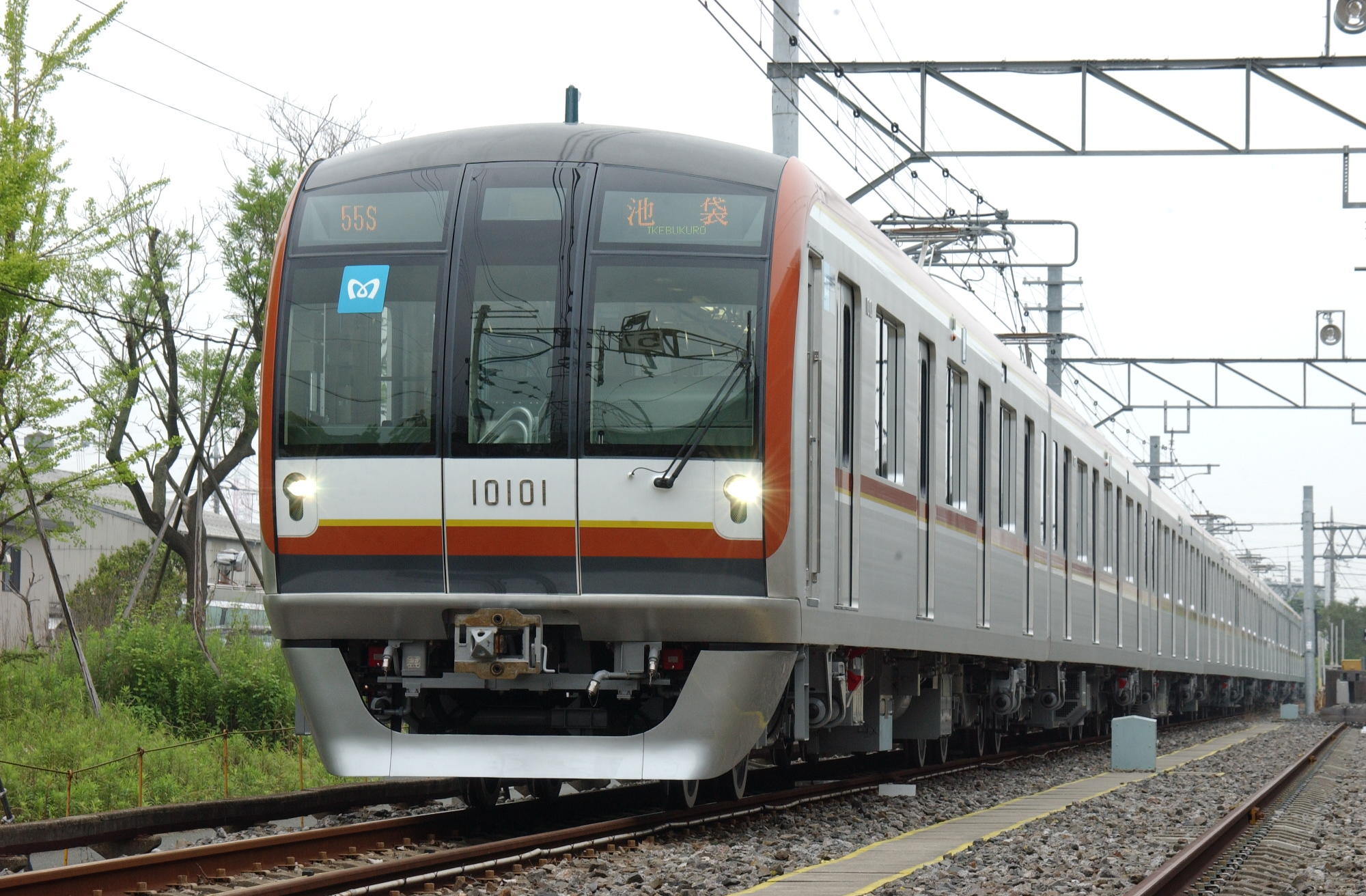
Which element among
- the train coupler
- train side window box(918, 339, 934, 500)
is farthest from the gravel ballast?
train side window box(918, 339, 934, 500)

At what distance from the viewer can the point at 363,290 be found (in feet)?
28.2

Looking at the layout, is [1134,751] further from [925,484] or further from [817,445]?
[817,445]

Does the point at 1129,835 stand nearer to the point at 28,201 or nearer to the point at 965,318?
the point at 965,318

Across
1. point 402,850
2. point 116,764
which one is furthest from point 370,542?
point 116,764

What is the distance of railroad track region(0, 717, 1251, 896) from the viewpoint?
6910 mm

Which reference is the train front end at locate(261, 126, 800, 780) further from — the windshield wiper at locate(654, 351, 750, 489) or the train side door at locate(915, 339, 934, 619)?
the train side door at locate(915, 339, 934, 619)

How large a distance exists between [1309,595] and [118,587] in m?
32.3

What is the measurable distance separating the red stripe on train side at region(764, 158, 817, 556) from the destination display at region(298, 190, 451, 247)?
65.3 inches

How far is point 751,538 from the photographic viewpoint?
8297 mm

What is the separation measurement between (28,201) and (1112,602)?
12.7 meters

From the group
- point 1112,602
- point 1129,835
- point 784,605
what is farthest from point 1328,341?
point 784,605

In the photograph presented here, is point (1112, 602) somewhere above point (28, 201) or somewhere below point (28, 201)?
below

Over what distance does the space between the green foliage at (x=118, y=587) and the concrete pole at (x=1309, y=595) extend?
29.1 meters

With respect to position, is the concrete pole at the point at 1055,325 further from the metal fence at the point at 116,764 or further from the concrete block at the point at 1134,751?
the metal fence at the point at 116,764
